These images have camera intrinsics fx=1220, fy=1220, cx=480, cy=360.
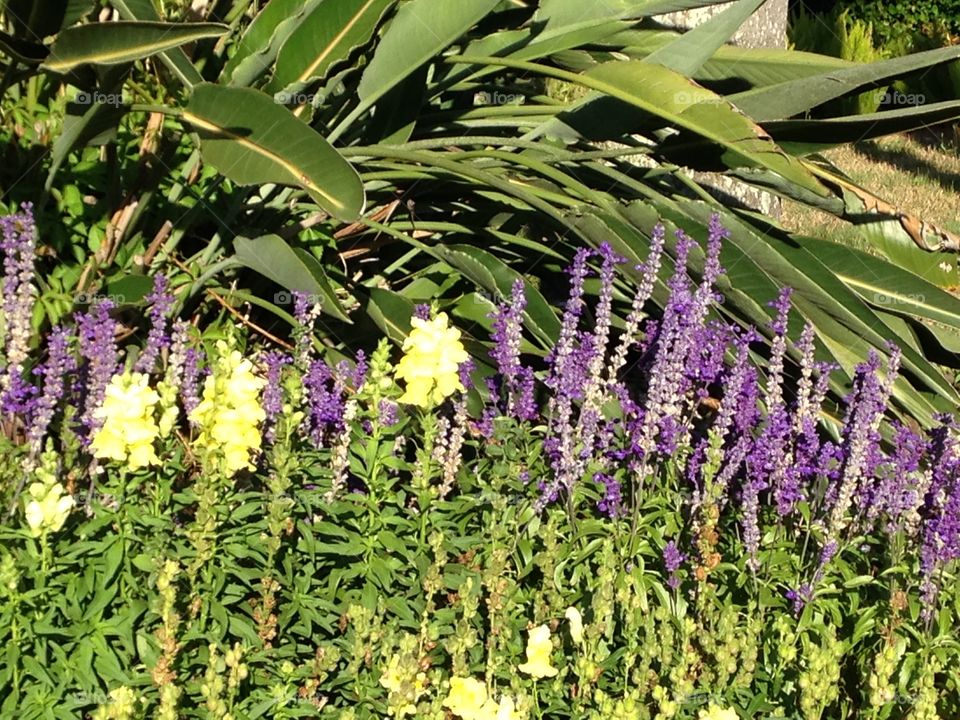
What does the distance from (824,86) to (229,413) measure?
6.99 feet

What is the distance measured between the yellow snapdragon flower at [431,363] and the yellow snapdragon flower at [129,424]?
54 centimetres

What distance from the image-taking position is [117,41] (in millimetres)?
2740

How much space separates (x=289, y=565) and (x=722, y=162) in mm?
1928

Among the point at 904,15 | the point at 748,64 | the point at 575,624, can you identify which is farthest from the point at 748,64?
the point at 904,15

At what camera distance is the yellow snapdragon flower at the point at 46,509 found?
223 cm

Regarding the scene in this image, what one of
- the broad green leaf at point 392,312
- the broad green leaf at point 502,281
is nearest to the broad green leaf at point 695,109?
the broad green leaf at point 502,281

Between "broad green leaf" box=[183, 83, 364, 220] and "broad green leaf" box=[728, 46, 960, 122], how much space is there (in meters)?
1.44

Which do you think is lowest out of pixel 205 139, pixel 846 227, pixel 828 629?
pixel 828 629

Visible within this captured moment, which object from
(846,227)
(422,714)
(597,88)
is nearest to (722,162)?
(597,88)

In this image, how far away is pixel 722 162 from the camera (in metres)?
3.68

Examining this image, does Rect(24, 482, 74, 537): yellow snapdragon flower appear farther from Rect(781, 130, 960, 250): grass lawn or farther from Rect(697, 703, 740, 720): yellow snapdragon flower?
Rect(781, 130, 960, 250): grass lawn

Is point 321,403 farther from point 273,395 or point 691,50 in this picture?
point 691,50

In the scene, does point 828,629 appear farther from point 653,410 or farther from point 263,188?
point 263,188

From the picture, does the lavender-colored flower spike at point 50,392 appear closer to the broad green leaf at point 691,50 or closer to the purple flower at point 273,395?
the purple flower at point 273,395
